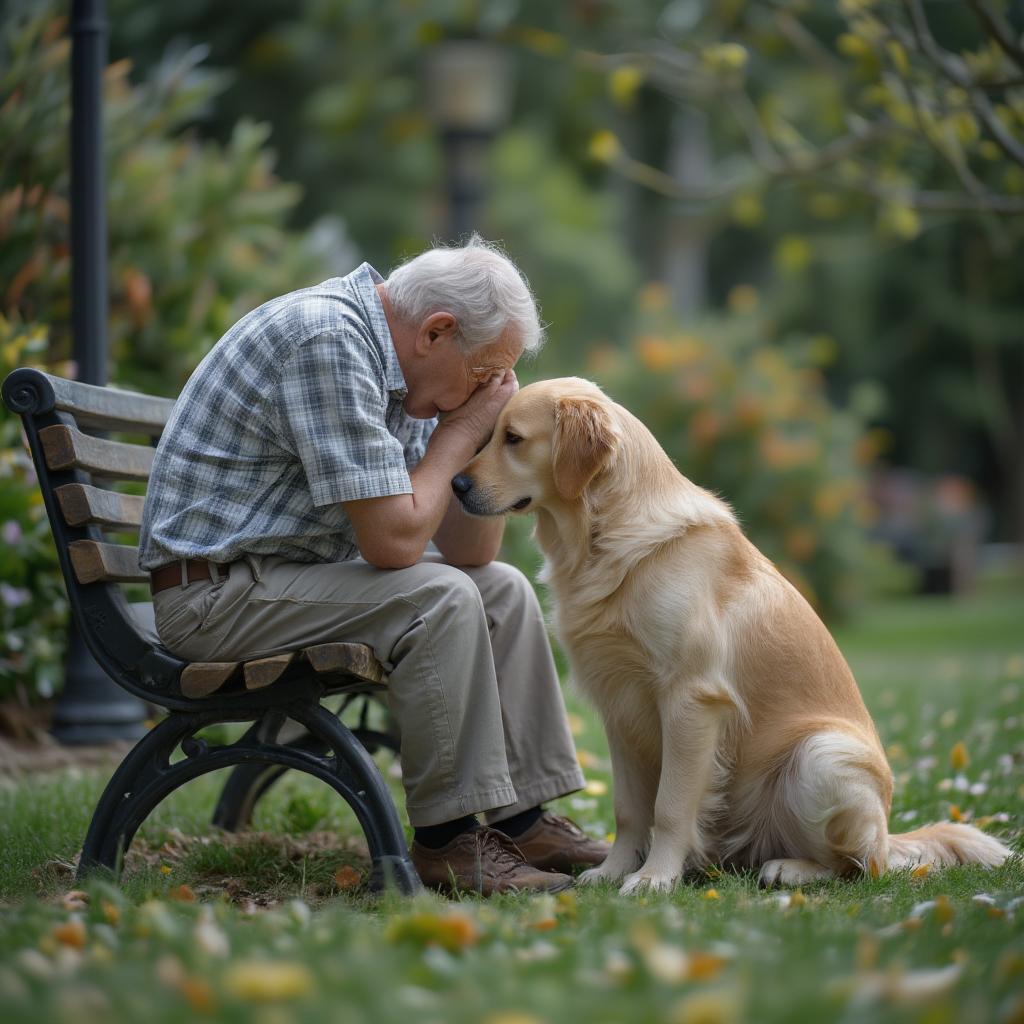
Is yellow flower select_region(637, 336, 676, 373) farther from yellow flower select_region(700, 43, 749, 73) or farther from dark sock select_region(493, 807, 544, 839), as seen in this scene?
dark sock select_region(493, 807, 544, 839)

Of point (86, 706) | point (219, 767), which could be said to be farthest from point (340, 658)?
point (86, 706)

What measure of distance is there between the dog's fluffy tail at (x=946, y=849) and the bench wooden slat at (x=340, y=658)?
1654mm

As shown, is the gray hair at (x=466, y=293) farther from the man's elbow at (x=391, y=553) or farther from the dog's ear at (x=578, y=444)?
the man's elbow at (x=391, y=553)

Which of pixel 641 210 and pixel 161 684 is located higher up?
pixel 641 210

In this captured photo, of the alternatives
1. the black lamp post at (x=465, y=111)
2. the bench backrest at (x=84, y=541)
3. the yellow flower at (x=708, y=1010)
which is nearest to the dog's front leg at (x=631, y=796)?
the bench backrest at (x=84, y=541)

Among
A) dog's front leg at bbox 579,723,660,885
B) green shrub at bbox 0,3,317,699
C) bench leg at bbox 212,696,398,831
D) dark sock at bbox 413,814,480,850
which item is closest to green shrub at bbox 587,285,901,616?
green shrub at bbox 0,3,317,699

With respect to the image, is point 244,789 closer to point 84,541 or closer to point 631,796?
point 84,541

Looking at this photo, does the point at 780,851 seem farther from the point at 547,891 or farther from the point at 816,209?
the point at 816,209

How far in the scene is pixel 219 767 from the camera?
322 cm

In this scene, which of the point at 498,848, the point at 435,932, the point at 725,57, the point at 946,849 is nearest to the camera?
the point at 435,932

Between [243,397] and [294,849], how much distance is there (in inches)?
57.0

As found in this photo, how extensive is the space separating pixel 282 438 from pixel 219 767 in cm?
87

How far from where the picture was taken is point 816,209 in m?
7.88

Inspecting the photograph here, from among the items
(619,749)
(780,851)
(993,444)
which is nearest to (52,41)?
(619,749)
